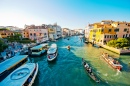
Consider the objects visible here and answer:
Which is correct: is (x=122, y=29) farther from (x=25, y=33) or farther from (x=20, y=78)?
(x=25, y=33)

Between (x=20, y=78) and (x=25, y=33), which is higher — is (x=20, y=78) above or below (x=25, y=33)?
below

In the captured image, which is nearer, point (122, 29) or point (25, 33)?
point (122, 29)

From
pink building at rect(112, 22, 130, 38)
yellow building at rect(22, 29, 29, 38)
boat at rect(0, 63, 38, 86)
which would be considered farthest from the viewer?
yellow building at rect(22, 29, 29, 38)

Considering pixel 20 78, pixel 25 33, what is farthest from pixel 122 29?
pixel 25 33

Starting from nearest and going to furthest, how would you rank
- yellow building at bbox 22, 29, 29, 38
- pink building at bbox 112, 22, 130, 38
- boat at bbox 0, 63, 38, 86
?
boat at bbox 0, 63, 38, 86 < pink building at bbox 112, 22, 130, 38 < yellow building at bbox 22, 29, 29, 38

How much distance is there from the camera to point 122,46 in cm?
2986

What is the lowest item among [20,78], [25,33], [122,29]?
[20,78]

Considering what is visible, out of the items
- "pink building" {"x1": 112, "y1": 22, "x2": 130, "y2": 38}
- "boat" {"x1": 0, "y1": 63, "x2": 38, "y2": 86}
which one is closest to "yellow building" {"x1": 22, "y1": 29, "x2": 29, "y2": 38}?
"boat" {"x1": 0, "y1": 63, "x2": 38, "y2": 86}

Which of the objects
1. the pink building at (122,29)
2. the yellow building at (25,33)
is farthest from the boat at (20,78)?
the yellow building at (25,33)

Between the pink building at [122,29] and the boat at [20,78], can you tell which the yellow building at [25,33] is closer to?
the boat at [20,78]

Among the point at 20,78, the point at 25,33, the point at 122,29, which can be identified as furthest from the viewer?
the point at 25,33

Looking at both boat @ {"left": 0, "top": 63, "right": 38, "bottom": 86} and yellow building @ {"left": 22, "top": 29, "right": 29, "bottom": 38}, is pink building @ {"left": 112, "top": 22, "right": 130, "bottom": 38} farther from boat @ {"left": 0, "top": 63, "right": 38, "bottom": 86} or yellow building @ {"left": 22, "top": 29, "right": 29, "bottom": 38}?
yellow building @ {"left": 22, "top": 29, "right": 29, "bottom": 38}

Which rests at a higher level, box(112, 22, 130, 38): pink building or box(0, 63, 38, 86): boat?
box(112, 22, 130, 38): pink building

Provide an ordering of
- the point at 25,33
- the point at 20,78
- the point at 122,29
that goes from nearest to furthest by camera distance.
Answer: the point at 20,78, the point at 122,29, the point at 25,33
